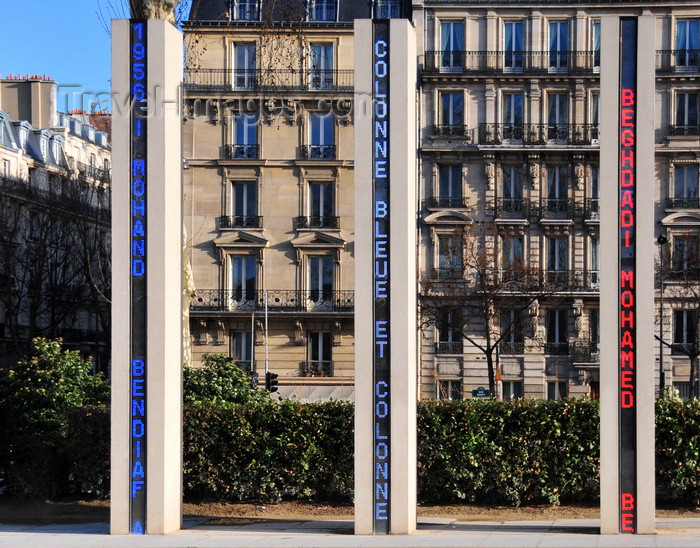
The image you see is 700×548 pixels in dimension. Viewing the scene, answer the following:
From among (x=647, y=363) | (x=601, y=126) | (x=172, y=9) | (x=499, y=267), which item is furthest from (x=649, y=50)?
(x=499, y=267)

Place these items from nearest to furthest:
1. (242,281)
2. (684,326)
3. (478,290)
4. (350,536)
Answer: (350,536)
(478,290)
(684,326)
(242,281)

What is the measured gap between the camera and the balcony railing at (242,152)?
4838 cm

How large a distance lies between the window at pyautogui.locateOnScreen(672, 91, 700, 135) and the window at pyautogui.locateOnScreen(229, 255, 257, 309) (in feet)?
62.6

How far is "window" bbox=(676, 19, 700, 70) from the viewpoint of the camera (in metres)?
47.1

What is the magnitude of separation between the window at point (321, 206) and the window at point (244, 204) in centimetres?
237

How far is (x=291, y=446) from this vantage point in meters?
16.8

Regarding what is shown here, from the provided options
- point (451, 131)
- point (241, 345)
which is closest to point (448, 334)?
point (451, 131)

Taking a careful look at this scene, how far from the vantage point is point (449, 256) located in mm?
46594

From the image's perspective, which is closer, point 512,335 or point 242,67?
point 512,335

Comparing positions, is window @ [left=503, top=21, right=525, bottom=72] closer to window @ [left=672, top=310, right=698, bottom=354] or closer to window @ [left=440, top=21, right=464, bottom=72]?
window @ [left=440, top=21, right=464, bottom=72]

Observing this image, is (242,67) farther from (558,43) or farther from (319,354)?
(558,43)

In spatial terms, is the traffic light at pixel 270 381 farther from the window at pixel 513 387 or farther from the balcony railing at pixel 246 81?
the balcony railing at pixel 246 81

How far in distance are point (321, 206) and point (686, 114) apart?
53.0 ft

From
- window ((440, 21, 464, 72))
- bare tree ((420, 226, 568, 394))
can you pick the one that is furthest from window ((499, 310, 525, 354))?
window ((440, 21, 464, 72))
